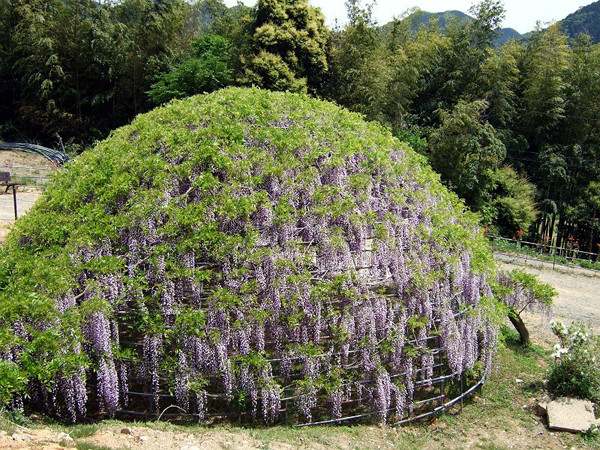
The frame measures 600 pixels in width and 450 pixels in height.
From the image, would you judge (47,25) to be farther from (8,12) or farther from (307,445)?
(307,445)

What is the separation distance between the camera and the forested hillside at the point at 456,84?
24.2 m

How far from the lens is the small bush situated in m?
9.59

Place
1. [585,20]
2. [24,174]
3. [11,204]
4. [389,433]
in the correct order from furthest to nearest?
[585,20] → [24,174] → [11,204] → [389,433]

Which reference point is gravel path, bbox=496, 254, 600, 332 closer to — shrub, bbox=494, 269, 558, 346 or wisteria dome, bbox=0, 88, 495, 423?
shrub, bbox=494, 269, 558, 346

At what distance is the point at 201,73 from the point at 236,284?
19925mm

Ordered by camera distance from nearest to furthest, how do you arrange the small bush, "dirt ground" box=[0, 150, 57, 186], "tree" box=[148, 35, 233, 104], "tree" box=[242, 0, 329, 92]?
the small bush
"tree" box=[242, 0, 329, 92]
"tree" box=[148, 35, 233, 104]
"dirt ground" box=[0, 150, 57, 186]

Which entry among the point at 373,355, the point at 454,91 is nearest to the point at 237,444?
the point at 373,355

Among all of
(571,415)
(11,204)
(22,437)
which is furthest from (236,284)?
(11,204)

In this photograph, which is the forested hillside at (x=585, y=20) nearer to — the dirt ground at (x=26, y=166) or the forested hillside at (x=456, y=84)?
the forested hillside at (x=456, y=84)

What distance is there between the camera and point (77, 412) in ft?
25.8

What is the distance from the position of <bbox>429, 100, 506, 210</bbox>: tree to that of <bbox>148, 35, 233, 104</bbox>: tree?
9526 millimetres

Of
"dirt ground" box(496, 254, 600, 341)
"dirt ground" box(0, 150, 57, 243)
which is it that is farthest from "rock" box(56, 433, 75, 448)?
"dirt ground" box(0, 150, 57, 243)

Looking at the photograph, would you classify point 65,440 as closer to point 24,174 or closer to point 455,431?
point 455,431

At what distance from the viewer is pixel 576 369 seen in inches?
383
